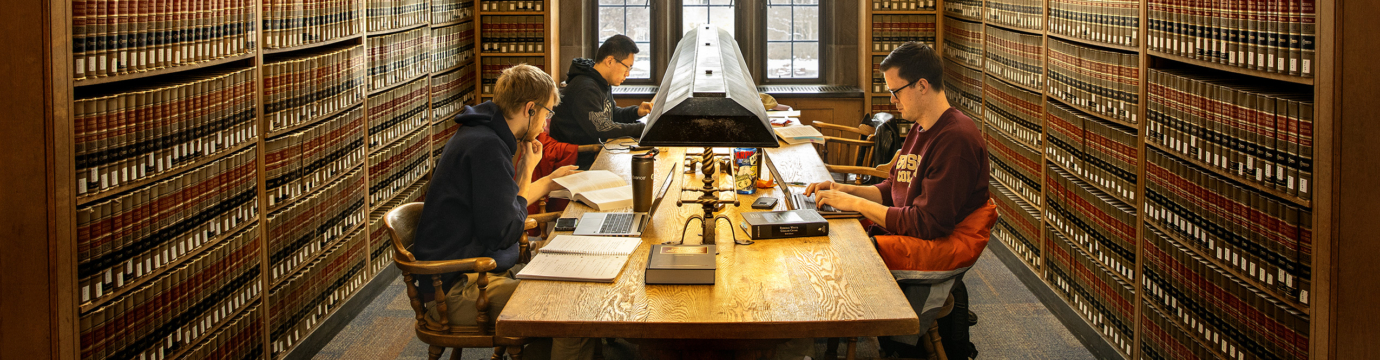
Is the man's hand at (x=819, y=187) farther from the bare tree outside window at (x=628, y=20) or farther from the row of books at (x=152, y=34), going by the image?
the bare tree outside window at (x=628, y=20)

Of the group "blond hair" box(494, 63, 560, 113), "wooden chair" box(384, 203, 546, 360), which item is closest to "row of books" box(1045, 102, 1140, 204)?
"blond hair" box(494, 63, 560, 113)

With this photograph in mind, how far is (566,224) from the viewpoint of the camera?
3256 millimetres

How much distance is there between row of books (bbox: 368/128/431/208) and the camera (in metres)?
4.94

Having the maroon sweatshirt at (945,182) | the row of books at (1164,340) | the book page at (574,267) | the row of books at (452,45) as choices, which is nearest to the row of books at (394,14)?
the row of books at (452,45)

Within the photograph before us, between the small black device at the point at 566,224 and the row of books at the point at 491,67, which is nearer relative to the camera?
the small black device at the point at 566,224

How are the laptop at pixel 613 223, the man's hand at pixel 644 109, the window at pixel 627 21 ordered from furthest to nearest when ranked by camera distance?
the window at pixel 627 21
the man's hand at pixel 644 109
the laptop at pixel 613 223

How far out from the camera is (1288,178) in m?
2.77

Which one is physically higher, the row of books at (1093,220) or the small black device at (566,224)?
the small black device at (566,224)

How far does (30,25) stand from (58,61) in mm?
104

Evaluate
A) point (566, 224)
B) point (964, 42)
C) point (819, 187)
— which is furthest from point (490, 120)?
point (964, 42)

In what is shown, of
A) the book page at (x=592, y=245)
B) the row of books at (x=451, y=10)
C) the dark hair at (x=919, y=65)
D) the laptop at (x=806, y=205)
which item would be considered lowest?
the book page at (x=592, y=245)

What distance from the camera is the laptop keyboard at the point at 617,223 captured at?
317cm

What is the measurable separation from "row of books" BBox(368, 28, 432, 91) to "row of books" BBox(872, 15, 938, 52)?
3.32 metres

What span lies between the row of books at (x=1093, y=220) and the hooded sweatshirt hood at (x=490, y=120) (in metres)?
2.34
